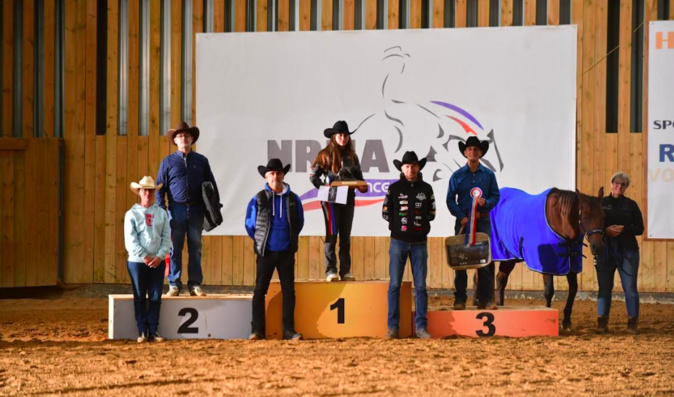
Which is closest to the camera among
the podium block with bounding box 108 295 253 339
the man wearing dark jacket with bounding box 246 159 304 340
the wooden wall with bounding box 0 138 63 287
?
the man wearing dark jacket with bounding box 246 159 304 340

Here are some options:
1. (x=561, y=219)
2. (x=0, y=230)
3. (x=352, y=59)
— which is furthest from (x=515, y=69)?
(x=0, y=230)

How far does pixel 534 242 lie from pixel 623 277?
889mm

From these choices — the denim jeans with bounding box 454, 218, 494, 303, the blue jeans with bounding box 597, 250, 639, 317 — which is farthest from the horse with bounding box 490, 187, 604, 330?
the denim jeans with bounding box 454, 218, 494, 303

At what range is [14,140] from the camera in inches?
502

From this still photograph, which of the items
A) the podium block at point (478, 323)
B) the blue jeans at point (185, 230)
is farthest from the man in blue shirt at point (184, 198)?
the podium block at point (478, 323)

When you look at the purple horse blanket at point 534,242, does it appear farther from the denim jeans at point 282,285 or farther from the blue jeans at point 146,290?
the blue jeans at point 146,290

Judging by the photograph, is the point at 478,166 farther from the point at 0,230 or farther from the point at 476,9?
the point at 0,230

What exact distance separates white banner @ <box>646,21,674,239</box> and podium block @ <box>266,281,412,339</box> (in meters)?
4.96

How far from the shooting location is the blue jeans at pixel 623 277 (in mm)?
8602

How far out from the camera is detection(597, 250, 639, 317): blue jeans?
8.60 metres

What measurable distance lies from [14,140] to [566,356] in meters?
8.74

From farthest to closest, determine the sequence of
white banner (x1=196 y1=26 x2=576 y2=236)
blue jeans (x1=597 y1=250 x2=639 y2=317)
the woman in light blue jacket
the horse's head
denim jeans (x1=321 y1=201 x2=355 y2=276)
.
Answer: white banner (x1=196 y1=26 x2=576 y2=236) < blue jeans (x1=597 y1=250 x2=639 y2=317) < the horse's head < denim jeans (x1=321 y1=201 x2=355 y2=276) < the woman in light blue jacket

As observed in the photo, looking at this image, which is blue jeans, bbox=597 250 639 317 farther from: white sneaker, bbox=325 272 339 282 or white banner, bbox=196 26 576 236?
white banner, bbox=196 26 576 236

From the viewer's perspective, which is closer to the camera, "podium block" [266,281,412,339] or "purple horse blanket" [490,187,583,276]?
"podium block" [266,281,412,339]
